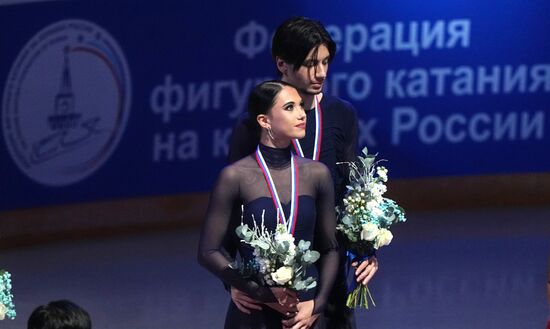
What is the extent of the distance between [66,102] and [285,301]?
4.66 m

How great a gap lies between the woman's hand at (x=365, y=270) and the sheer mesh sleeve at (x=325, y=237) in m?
0.28

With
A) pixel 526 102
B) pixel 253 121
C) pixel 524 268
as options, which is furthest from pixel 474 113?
pixel 253 121

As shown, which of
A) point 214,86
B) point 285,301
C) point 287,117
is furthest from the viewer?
point 214,86

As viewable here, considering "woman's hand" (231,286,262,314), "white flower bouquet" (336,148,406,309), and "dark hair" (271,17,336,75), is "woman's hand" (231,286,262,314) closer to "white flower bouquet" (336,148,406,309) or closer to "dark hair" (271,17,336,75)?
"white flower bouquet" (336,148,406,309)

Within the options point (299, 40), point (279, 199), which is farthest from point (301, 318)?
point (299, 40)

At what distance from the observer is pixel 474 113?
10516mm

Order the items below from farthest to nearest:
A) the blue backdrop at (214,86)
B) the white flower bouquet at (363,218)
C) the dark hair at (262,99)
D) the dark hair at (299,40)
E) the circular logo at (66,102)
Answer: the blue backdrop at (214,86), the circular logo at (66,102), the white flower bouquet at (363,218), the dark hair at (299,40), the dark hair at (262,99)

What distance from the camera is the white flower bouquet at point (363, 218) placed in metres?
5.32

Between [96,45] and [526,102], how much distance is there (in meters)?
3.51

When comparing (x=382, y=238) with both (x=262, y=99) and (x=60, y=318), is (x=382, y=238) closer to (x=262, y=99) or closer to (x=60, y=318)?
(x=262, y=99)

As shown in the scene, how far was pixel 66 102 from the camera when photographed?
9164 millimetres

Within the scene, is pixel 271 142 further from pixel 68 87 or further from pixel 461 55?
pixel 461 55

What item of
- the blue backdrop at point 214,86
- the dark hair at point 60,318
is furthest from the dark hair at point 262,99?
the blue backdrop at point 214,86

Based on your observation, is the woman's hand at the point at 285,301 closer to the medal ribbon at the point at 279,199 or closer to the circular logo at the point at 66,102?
the medal ribbon at the point at 279,199
